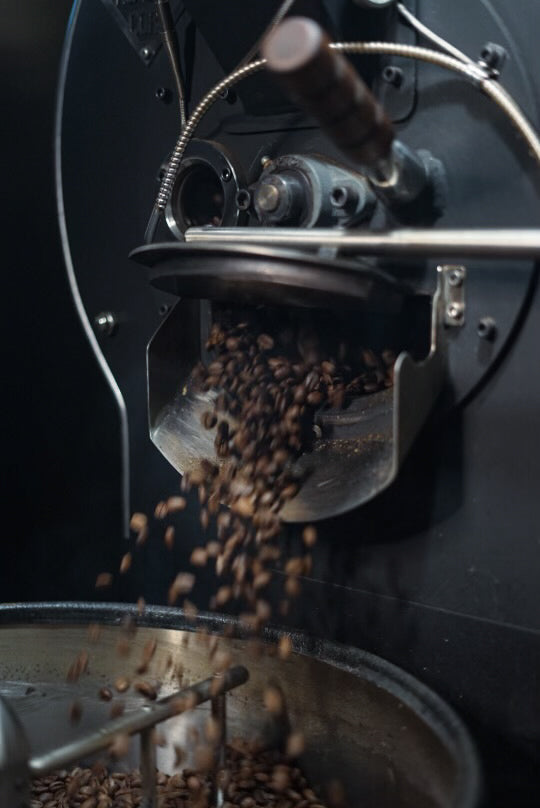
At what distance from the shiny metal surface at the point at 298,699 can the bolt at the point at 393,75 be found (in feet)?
1.56

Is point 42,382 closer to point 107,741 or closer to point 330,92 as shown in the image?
point 107,741

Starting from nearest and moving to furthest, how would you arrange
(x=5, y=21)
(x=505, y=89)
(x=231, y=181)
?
(x=505, y=89) < (x=231, y=181) < (x=5, y=21)

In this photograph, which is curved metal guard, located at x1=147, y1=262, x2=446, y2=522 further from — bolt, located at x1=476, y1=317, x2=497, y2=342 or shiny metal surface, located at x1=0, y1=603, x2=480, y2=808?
shiny metal surface, located at x1=0, y1=603, x2=480, y2=808

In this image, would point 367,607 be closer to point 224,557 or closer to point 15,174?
point 224,557

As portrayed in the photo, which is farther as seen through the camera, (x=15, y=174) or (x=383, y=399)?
(x=15, y=174)

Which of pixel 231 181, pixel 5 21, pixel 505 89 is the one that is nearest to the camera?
pixel 505 89

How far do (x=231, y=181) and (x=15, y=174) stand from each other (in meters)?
A: 0.34

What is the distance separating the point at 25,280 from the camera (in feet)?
3.80

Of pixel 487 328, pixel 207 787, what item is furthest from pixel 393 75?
pixel 207 787

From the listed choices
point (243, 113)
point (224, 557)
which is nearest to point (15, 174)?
point (243, 113)

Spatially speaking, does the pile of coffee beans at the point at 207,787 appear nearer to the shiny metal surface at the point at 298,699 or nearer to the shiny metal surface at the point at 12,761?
the shiny metal surface at the point at 298,699

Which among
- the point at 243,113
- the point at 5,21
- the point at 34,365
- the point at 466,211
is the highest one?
the point at 5,21

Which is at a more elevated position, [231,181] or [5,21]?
[5,21]

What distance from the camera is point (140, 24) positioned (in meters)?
1.00
